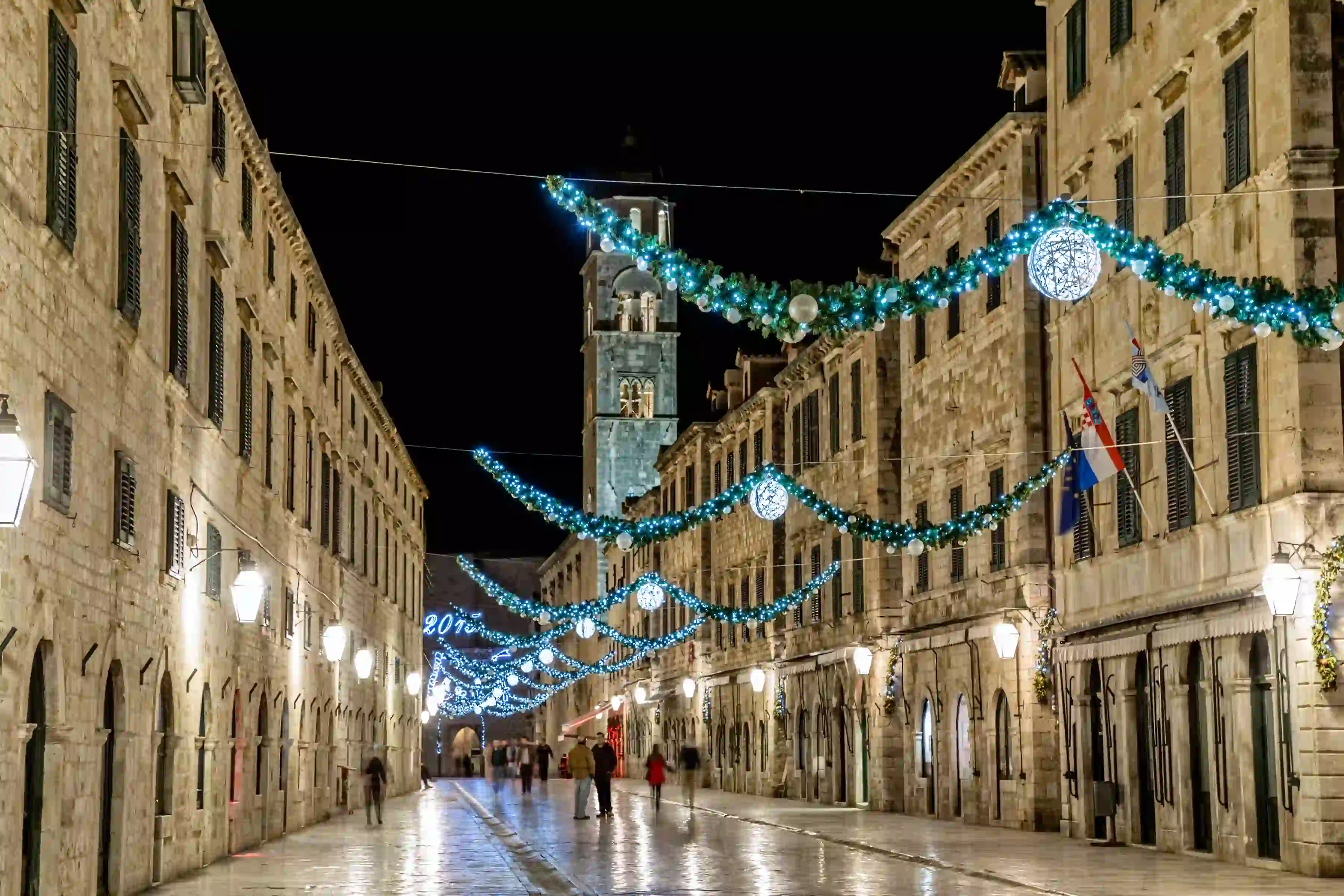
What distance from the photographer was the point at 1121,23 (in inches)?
1211

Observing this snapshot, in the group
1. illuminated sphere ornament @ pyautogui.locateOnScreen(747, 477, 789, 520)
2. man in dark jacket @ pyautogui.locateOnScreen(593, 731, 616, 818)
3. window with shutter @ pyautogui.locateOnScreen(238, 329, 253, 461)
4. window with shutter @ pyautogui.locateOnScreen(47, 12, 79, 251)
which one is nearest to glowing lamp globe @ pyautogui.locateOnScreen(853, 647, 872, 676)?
man in dark jacket @ pyautogui.locateOnScreen(593, 731, 616, 818)

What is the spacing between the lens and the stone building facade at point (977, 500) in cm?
3631

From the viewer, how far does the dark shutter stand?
30.2 m

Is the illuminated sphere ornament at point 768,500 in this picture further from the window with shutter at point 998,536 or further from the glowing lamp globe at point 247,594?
the glowing lamp globe at point 247,594

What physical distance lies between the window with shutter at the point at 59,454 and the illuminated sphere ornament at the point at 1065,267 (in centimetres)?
964

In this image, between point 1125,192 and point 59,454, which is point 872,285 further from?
point 1125,192

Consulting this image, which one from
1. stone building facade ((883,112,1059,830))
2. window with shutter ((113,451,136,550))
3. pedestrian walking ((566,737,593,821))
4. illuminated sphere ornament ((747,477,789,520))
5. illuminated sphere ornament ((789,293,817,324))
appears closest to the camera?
illuminated sphere ornament ((789,293,817,324))

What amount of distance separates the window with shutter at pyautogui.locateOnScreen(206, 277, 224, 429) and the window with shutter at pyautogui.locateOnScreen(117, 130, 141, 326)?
5.62m

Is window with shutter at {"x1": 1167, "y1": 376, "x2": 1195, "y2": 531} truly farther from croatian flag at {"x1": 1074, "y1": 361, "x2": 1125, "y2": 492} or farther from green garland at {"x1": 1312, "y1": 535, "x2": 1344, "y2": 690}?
green garland at {"x1": 1312, "y1": 535, "x2": 1344, "y2": 690}

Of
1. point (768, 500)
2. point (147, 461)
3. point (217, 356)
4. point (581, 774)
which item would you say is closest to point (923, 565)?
point (768, 500)

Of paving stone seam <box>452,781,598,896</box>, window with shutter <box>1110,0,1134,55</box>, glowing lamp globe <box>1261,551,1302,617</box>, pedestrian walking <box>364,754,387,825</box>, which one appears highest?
window with shutter <box>1110,0,1134,55</box>

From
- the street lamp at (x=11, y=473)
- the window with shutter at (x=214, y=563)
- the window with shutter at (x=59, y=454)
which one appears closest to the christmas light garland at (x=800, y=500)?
the window with shutter at (x=214, y=563)

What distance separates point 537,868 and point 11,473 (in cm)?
1507

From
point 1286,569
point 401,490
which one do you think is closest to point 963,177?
point 1286,569
